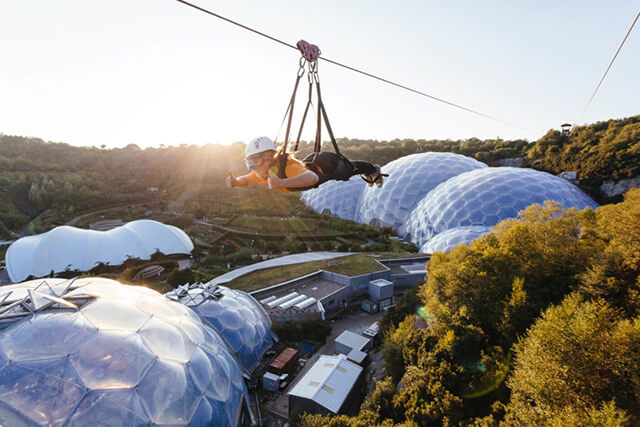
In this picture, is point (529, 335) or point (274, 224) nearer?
point (529, 335)

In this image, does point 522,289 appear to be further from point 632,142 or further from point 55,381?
point 632,142

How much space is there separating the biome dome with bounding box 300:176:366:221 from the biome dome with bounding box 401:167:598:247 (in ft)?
52.2

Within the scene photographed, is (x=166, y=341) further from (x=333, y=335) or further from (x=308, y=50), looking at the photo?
(x=333, y=335)

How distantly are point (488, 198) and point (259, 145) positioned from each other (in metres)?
30.1

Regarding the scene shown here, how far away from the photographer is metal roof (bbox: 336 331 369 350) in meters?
15.8

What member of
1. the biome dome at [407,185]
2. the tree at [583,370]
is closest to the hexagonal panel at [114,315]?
the tree at [583,370]

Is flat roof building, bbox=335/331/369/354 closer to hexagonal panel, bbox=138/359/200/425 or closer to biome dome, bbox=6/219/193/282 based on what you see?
hexagonal panel, bbox=138/359/200/425

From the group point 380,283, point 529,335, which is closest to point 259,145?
point 529,335

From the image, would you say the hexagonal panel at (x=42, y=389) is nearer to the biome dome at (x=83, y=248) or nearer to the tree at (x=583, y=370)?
the tree at (x=583, y=370)

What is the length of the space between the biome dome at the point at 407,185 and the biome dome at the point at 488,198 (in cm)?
402

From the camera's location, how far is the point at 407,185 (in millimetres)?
38969

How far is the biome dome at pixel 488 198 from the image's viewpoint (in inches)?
1109

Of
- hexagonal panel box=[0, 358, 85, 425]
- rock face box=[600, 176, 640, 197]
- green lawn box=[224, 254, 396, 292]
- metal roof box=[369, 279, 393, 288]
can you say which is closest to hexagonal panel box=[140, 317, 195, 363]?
hexagonal panel box=[0, 358, 85, 425]

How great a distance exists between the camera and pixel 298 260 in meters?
28.8
